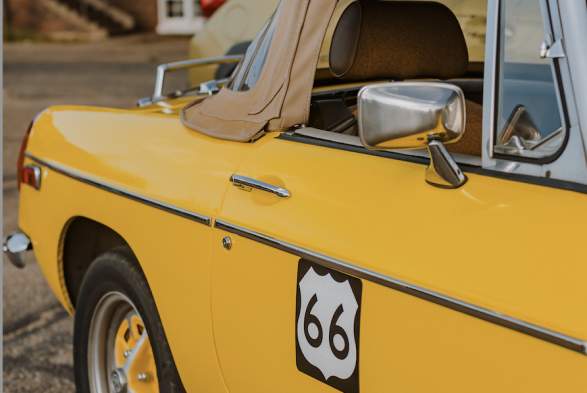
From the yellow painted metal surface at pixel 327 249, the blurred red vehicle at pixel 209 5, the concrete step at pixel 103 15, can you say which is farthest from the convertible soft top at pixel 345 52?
the concrete step at pixel 103 15

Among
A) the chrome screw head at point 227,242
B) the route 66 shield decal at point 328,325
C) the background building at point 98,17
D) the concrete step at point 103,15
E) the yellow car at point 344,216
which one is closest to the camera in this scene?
the yellow car at point 344,216

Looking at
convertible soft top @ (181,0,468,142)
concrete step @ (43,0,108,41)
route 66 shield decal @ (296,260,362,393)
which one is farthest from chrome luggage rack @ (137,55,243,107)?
concrete step @ (43,0,108,41)

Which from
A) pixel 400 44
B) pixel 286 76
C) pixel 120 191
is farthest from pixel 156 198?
pixel 400 44

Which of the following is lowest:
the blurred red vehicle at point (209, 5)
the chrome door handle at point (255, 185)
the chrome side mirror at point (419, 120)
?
the blurred red vehicle at point (209, 5)

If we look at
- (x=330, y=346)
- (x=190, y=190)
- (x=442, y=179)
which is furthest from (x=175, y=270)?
(x=442, y=179)

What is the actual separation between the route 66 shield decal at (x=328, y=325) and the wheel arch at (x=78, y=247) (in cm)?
127

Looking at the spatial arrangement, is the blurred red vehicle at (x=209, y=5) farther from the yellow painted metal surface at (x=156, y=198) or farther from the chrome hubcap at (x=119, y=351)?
the chrome hubcap at (x=119, y=351)

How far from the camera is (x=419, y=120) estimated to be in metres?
1.96

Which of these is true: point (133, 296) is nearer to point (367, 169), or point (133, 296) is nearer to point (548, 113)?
point (367, 169)

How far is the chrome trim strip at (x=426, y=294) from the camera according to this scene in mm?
1737

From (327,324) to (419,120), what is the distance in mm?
524

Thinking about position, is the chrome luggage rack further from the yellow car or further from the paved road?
the paved road

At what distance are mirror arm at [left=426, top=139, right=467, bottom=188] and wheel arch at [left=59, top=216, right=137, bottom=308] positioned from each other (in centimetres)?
163

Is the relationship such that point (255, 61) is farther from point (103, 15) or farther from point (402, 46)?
point (103, 15)
